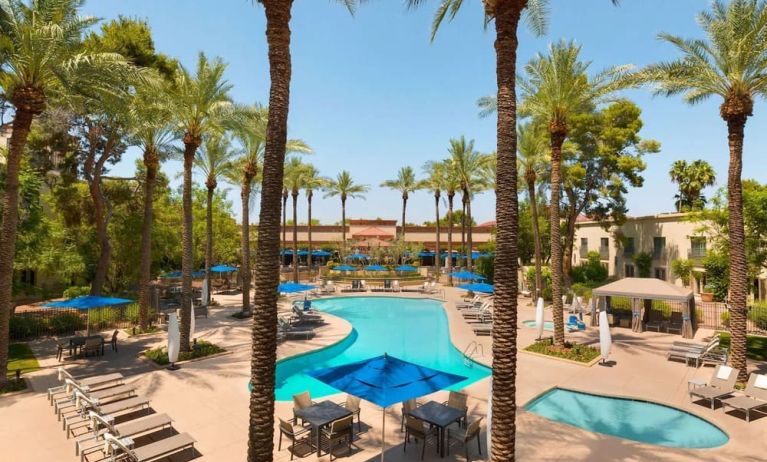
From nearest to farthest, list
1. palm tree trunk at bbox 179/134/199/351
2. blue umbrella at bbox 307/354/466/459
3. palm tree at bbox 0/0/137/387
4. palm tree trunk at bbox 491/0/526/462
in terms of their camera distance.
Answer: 1. palm tree trunk at bbox 491/0/526/462
2. blue umbrella at bbox 307/354/466/459
3. palm tree at bbox 0/0/137/387
4. palm tree trunk at bbox 179/134/199/351

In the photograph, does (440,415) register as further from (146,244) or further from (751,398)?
(146,244)

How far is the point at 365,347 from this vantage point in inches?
781

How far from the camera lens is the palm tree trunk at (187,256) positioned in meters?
16.1

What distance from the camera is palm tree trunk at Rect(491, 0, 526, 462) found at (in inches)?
272

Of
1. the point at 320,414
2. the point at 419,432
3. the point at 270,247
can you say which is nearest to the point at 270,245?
the point at 270,247

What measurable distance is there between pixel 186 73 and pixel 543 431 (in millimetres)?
17540

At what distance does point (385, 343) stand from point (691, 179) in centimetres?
4527

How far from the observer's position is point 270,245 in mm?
7176

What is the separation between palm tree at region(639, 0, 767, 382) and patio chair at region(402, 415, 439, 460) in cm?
1097

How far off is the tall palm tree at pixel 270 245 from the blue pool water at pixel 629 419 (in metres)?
7.99

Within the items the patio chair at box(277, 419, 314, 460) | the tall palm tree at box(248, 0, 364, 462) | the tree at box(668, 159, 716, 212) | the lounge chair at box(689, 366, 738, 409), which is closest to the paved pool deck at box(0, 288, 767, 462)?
the patio chair at box(277, 419, 314, 460)

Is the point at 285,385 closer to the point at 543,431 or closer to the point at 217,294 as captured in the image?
the point at 543,431

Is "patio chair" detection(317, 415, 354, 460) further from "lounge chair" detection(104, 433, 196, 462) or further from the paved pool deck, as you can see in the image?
"lounge chair" detection(104, 433, 196, 462)

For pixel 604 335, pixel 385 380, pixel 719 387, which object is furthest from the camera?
pixel 604 335
